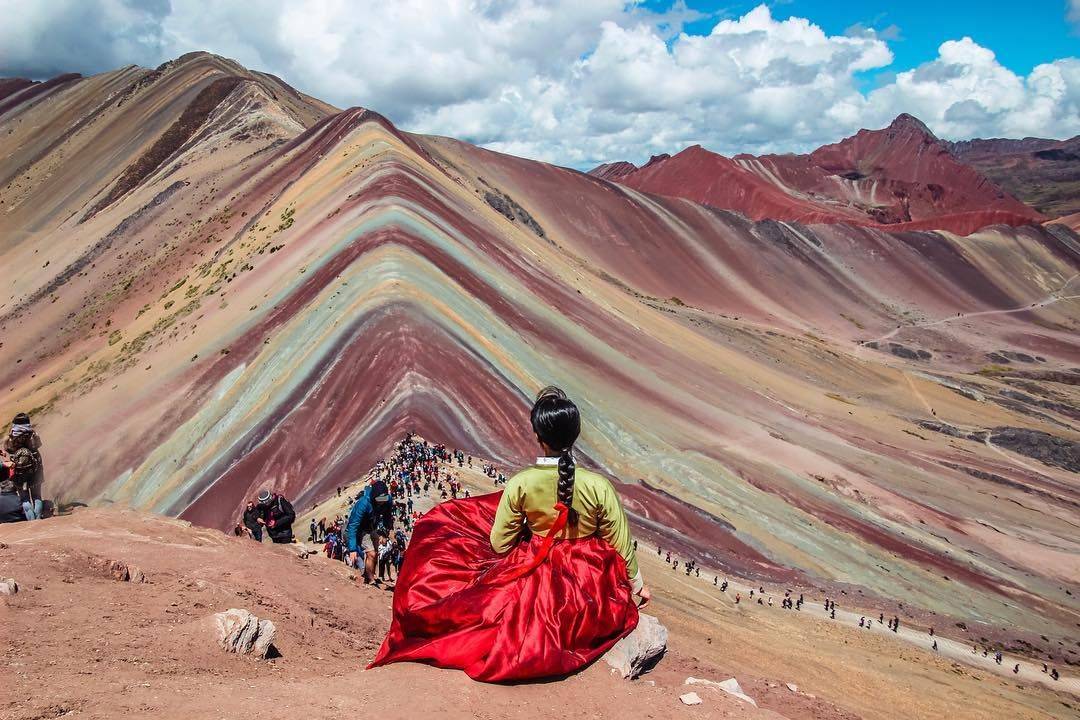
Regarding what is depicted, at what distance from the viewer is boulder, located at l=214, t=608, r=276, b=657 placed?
5.36m

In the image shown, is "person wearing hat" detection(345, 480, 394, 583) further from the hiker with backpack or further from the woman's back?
the hiker with backpack

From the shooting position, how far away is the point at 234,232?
40.1 meters

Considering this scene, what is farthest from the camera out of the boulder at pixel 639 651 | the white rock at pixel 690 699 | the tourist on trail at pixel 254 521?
the tourist on trail at pixel 254 521

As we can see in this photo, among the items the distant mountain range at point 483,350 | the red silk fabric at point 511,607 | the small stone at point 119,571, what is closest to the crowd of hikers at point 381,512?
the distant mountain range at point 483,350

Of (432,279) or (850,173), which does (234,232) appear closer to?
(432,279)

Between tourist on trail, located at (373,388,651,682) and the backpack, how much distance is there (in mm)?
6441

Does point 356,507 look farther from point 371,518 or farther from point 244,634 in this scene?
point 244,634

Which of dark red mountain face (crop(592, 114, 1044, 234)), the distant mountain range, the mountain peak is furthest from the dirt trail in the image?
the mountain peak

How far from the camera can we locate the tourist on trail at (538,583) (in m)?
4.58

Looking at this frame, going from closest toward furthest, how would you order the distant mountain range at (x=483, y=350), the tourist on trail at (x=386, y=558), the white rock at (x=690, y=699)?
1. the white rock at (x=690, y=699)
2. the tourist on trail at (x=386, y=558)
3. the distant mountain range at (x=483, y=350)

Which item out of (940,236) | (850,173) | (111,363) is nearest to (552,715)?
(111,363)

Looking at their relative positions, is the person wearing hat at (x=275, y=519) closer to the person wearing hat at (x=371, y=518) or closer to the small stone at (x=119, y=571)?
the person wearing hat at (x=371, y=518)

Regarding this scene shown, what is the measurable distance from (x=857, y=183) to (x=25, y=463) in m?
137

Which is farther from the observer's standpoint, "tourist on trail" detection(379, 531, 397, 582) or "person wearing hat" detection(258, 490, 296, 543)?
"person wearing hat" detection(258, 490, 296, 543)
